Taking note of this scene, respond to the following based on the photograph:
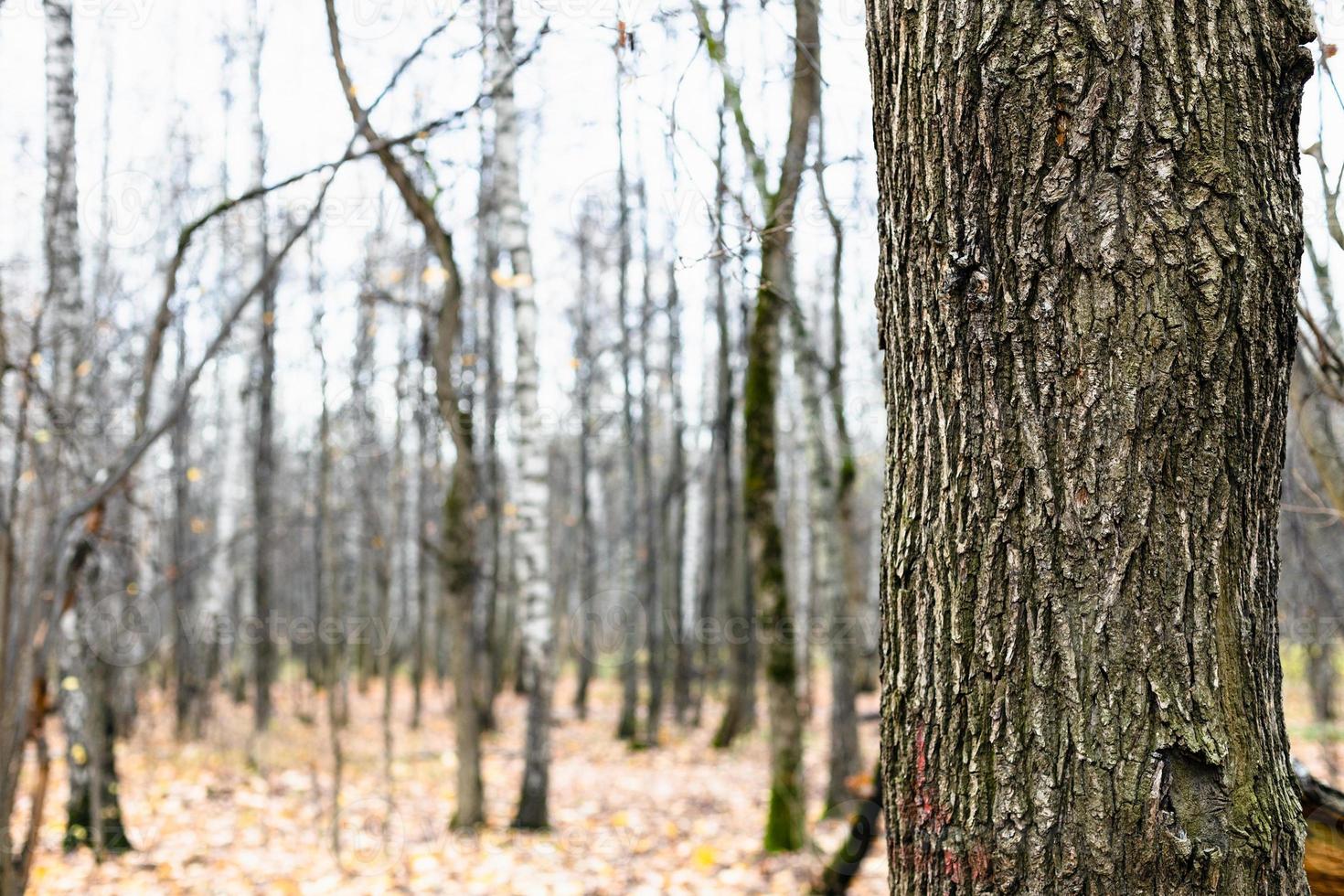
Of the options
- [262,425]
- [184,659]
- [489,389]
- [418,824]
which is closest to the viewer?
[418,824]

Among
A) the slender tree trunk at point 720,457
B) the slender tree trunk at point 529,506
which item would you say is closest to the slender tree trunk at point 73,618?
the slender tree trunk at point 529,506

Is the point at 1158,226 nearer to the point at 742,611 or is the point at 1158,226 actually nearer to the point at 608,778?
the point at 608,778

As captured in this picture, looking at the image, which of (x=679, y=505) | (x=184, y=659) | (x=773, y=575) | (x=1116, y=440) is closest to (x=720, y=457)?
(x=679, y=505)

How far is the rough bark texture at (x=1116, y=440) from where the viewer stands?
51.2 inches

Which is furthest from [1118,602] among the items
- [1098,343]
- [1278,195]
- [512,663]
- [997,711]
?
[512,663]

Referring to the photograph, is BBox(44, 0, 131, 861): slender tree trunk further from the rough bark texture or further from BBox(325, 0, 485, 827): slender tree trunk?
the rough bark texture

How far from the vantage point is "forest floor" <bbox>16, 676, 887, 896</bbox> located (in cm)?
571

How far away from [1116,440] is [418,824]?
294 inches

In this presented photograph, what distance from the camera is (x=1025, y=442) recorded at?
1353mm

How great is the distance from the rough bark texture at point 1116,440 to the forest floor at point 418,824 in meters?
4.73

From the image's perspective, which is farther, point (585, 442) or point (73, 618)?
point (585, 442)

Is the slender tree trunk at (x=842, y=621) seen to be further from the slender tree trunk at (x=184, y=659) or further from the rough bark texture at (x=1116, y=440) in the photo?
the slender tree trunk at (x=184, y=659)

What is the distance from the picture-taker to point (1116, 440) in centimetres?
131

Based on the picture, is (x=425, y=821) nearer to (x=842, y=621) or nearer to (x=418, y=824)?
(x=418, y=824)
